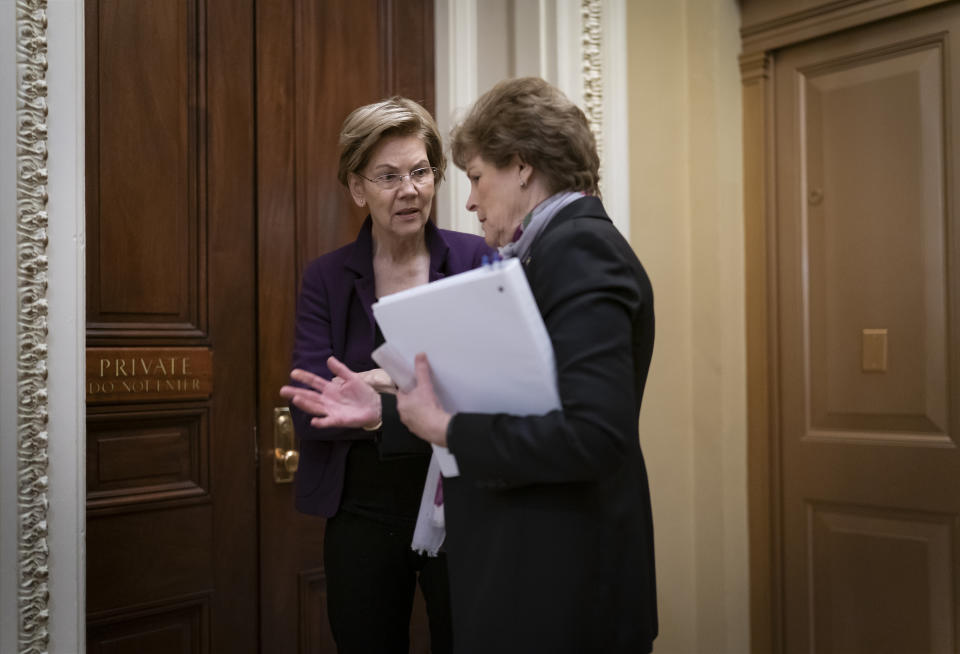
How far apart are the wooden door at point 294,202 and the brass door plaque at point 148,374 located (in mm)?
175

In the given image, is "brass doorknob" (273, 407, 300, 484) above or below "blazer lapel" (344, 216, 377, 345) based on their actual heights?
below

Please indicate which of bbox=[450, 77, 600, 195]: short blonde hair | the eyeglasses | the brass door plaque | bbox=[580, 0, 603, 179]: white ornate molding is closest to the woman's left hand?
bbox=[450, 77, 600, 195]: short blonde hair

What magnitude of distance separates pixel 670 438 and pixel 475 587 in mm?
1833

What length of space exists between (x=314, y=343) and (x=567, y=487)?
2.66 ft

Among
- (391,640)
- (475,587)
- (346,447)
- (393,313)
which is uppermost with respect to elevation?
(393,313)

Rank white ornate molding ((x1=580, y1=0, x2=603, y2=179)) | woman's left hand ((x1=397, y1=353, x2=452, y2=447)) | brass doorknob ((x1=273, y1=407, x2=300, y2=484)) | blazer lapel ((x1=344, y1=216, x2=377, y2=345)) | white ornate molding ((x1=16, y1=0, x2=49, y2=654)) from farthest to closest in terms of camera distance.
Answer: white ornate molding ((x1=580, y1=0, x2=603, y2=179)), brass doorknob ((x1=273, y1=407, x2=300, y2=484)), blazer lapel ((x1=344, y1=216, x2=377, y2=345)), white ornate molding ((x1=16, y1=0, x2=49, y2=654)), woman's left hand ((x1=397, y1=353, x2=452, y2=447))

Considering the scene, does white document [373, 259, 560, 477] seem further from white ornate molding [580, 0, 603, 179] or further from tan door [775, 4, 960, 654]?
tan door [775, 4, 960, 654]

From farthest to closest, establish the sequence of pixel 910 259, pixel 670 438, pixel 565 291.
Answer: pixel 670 438, pixel 910 259, pixel 565 291

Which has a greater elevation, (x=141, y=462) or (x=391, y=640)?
(x=141, y=462)

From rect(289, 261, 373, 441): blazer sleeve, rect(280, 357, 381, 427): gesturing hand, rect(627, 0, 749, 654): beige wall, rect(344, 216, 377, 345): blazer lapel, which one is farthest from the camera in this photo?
rect(627, 0, 749, 654): beige wall

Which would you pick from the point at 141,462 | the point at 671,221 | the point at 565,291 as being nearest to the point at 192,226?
the point at 141,462

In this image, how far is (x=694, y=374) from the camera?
3012 millimetres

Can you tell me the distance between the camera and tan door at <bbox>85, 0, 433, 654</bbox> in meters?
2.10

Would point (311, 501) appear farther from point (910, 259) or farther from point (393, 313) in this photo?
point (910, 259)
